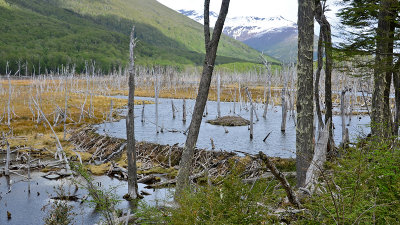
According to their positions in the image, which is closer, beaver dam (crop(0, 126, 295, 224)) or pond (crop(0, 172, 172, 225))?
pond (crop(0, 172, 172, 225))

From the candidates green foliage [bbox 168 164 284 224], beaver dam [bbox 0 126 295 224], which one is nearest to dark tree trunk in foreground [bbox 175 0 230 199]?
beaver dam [bbox 0 126 295 224]

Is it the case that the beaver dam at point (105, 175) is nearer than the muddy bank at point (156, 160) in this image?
Yes

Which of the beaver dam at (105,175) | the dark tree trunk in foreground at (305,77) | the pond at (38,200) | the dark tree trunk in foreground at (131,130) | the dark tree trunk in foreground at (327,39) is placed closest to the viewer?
the dark tree trunk in foreground at (305,77)

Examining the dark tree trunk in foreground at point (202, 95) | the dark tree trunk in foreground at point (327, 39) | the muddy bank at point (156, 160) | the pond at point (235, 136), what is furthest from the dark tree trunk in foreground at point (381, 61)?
the pond at point (235, 136)

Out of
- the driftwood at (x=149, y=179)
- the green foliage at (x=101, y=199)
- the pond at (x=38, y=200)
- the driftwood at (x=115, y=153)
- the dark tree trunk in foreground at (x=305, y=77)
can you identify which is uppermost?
the dark tree trunk in foreground at (x=305, y=77)

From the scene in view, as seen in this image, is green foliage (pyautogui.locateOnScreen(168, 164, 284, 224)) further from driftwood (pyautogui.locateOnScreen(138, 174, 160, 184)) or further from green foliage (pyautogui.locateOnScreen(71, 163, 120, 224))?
driftwood (pyautogui.locateOnScreen(138, 174, 160, 184))

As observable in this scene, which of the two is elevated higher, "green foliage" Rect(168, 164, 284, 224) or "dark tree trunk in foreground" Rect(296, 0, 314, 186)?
"dark tree trunk in foreground" Rect(296, 0, 314, 186)

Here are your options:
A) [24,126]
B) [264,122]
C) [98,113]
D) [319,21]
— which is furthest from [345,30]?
[98,113]

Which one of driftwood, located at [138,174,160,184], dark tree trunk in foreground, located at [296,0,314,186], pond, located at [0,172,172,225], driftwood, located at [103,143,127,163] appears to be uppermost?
dark tree trunk in foreground, located at [296,0,314,186]

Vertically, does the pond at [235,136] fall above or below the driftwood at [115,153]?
above

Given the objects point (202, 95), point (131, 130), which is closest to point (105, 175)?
point (131, 130)

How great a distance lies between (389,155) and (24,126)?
107 feet

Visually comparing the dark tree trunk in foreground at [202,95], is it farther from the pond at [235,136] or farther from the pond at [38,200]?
the pond at [235,136]

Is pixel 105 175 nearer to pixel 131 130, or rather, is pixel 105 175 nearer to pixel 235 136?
pixel 131 130
